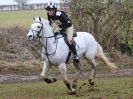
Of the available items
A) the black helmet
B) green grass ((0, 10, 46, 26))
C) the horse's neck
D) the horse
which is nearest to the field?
the horse

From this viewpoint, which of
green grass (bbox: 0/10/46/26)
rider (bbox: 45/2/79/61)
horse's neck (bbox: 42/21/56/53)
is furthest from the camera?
green grass (bbox: 0/10/46/26)

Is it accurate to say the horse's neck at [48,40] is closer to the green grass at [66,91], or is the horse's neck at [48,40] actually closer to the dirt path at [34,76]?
the green grass at [66,91]

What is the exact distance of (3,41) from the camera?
74.5ft

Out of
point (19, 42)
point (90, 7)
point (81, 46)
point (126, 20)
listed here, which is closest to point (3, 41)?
point (19, 42)

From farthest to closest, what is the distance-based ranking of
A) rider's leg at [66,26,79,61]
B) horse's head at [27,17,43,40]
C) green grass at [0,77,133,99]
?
rider's leg at [66,26,79,61] < green grass at [0,77,133,99] < horse's head at [27,17,43,40]

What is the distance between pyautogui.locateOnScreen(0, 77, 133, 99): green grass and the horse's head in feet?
5.57

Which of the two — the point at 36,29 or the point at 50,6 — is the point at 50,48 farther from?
the point at 50,6

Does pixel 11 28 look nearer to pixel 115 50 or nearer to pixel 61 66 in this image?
pixel 115 50

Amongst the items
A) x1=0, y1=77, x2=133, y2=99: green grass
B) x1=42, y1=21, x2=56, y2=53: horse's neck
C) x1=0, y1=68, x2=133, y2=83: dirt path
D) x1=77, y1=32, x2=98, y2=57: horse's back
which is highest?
x1=42, y1=21, x2=56, y2=53: horse's neck

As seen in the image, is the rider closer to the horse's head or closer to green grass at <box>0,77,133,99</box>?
the horse's head

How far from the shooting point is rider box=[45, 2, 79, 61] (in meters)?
12.4

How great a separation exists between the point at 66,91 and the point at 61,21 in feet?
7.46

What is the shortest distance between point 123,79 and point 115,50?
5.97 metres

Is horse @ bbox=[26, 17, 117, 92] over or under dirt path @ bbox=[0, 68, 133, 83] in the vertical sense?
over
